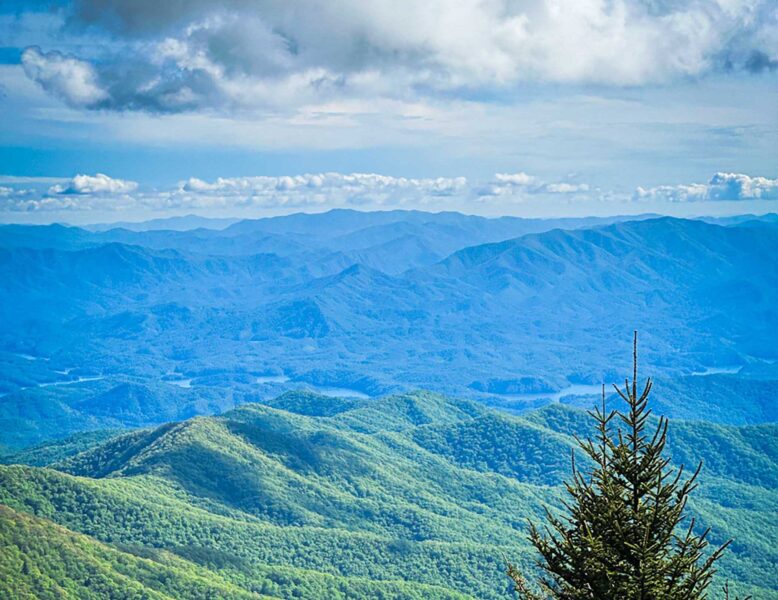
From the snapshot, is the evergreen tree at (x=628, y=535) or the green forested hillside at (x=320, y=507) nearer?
the evergreen tree at (x=628, y=535)

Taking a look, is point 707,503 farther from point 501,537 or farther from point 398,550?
point 398,550

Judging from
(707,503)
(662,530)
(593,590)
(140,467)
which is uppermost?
(662,530)

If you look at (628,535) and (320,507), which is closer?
(628,535)

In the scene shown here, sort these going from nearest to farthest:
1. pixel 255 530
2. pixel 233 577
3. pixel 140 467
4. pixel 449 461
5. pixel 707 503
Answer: pixel 233 577, pixel 255 530, pixel 140 467, pixel 707 503, pixel 449 461

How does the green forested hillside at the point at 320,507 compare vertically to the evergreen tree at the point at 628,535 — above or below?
below

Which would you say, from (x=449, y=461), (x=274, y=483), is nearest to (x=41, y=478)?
(x=274, y=483)
